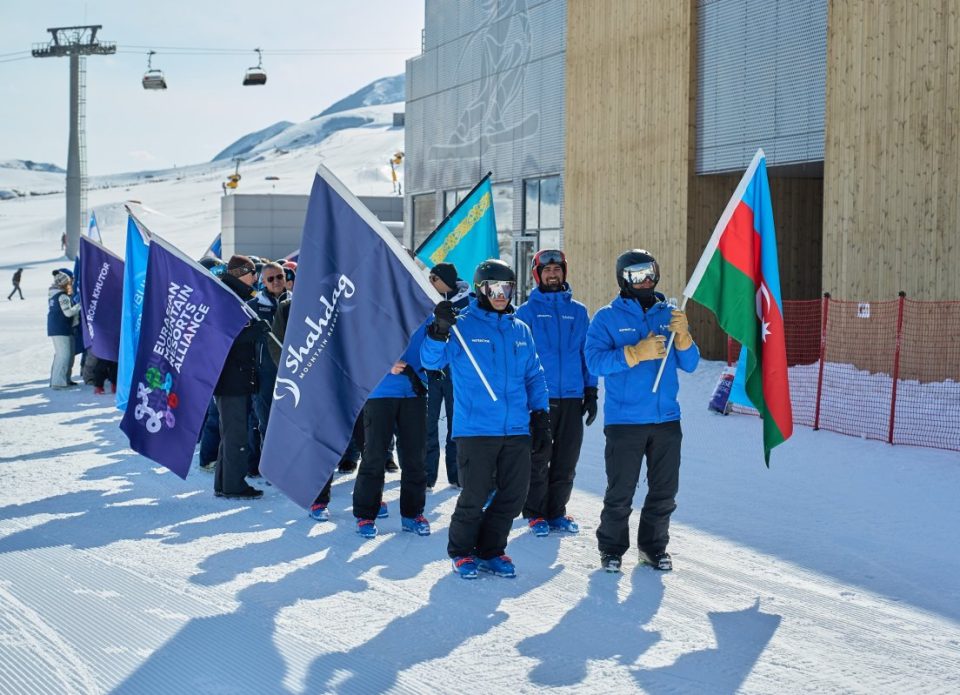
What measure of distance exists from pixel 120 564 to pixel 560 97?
18.3m

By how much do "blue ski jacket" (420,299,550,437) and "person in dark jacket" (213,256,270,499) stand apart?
301 centimetres

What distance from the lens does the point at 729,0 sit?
1888 cm

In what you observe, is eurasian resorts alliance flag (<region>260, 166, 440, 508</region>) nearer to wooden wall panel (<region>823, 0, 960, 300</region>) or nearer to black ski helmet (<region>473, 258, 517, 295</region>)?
black ski helmet (<region>473, 258, 517, 295</region>)

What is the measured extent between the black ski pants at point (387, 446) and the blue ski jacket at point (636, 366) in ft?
5.15

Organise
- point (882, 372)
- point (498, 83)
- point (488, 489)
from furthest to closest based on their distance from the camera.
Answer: point (498, 83) < point (882, 372) < point (488, 489)

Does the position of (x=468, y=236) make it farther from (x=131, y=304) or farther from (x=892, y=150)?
(x=892, y=150)

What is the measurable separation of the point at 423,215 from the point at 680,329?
24110 mm

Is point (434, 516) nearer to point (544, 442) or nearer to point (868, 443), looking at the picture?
point (544, 442)

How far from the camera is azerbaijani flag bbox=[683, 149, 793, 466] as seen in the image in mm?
6922

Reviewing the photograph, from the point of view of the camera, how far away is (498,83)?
26.1 metres

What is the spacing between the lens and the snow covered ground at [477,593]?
4973 millimetres

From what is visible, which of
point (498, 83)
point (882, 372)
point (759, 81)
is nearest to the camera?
point (882, 372)

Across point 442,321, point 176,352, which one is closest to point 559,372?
point 442,321

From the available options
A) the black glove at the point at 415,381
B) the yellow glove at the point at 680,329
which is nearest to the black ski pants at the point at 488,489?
the yellow glove at the point at 680,329
